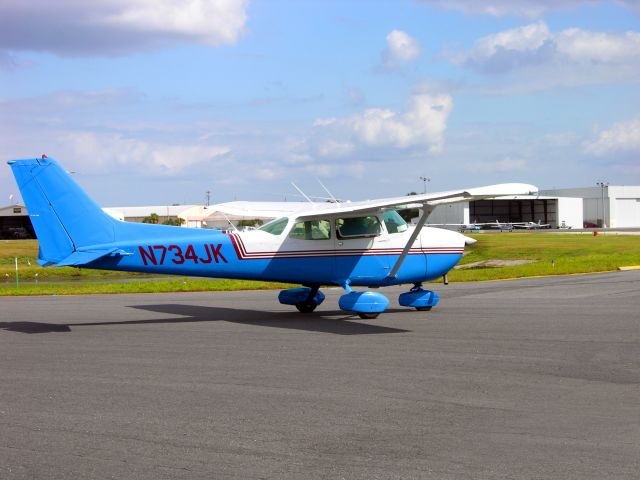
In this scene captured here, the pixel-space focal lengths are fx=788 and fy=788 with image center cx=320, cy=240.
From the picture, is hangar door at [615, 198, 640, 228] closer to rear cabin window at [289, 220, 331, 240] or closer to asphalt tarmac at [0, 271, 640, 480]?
asphalt tarmac at [0, 271, 640, 480]

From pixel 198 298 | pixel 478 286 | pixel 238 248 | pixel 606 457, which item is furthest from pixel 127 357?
pixel 478 286

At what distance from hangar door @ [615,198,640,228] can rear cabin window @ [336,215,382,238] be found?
109 metres

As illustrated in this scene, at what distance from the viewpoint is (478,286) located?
2317 centimetres

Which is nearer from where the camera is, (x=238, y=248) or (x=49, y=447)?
(x=49, y=447)

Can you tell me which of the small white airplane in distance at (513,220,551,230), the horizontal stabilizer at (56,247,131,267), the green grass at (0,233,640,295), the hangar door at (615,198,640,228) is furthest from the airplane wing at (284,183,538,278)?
the hangar door at (615,198,640,228)

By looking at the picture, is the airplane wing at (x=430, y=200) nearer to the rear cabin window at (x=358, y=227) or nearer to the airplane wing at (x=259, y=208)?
the rear cabin window at (x=358, y=227)

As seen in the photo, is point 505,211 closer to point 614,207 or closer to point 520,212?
point 520,212

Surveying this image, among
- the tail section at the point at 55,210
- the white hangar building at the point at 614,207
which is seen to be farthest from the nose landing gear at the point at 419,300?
the white hangar building at the point at 614,207

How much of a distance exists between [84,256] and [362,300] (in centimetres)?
518

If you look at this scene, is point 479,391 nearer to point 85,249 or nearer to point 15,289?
point 85,249

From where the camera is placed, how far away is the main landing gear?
14961 millimetres

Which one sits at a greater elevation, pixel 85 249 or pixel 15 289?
pixel 85 249

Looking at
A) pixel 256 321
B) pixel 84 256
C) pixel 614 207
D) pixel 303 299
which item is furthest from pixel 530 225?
pixel 84 256

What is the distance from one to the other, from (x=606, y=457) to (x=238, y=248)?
10243 millimetres
